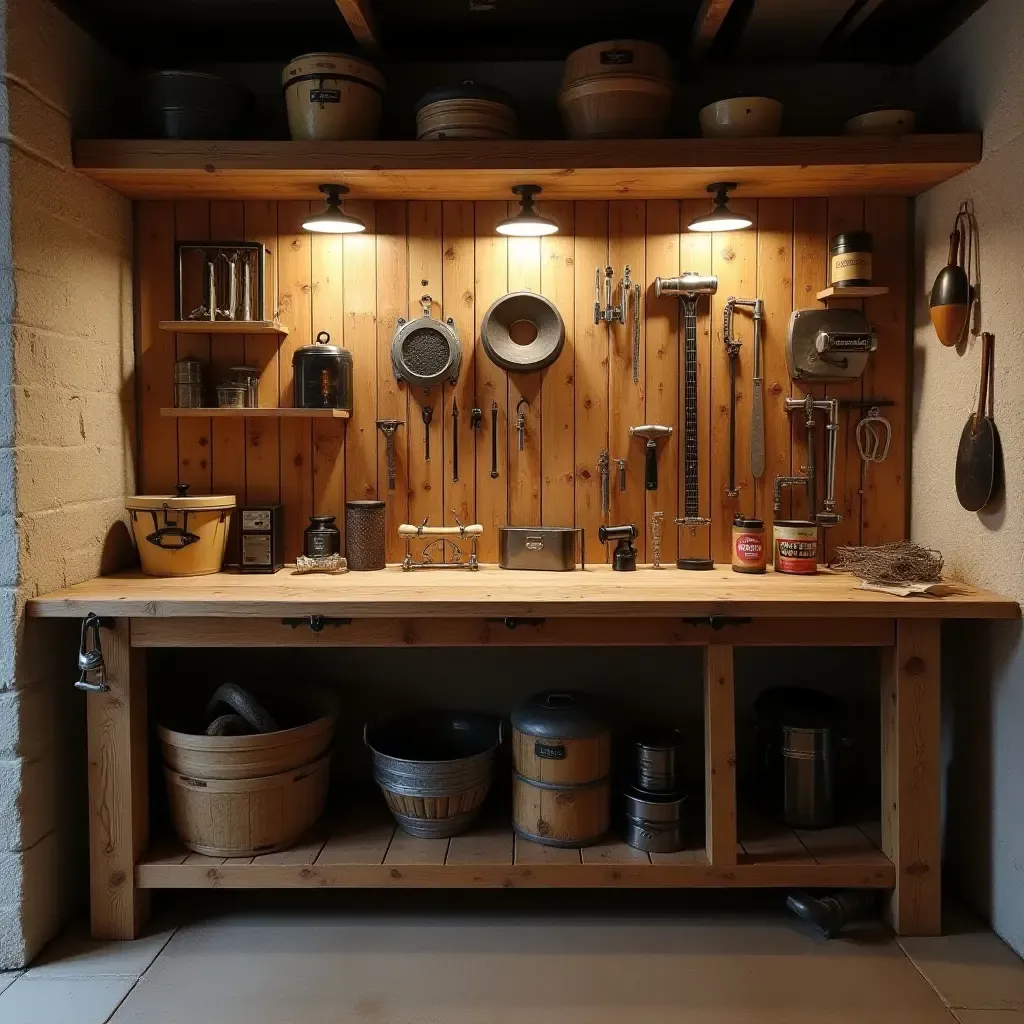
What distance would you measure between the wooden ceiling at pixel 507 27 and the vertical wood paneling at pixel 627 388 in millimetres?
555

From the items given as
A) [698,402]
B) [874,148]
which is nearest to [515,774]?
[698,402]

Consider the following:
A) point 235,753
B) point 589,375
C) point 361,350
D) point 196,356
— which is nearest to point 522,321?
point 589,375

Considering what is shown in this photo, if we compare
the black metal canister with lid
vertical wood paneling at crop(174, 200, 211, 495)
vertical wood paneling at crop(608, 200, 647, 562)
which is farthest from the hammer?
vertical wood paneling at crop(174, 200, 211, 495)

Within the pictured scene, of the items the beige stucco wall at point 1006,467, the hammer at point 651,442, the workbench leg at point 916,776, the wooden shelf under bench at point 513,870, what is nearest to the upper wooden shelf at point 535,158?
the beige stucco wall at point 1006,467

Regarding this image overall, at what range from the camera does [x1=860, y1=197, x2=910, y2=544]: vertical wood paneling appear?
3.04 metres

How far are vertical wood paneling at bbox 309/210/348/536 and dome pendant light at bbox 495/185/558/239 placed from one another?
0.52 m

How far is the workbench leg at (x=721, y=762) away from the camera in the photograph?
2.51 meters

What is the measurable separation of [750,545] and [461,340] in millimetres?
Result: 1181

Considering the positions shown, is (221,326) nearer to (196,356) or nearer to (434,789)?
(196,356)

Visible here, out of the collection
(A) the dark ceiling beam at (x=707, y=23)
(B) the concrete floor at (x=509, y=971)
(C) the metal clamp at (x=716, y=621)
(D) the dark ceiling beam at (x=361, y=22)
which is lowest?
(B) the concrete floor at (x=509, y=971)

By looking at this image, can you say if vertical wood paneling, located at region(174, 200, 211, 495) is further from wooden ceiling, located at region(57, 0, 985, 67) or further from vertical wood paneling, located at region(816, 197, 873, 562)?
vertical wood paneling, located at region(816, 197, 873, 562)

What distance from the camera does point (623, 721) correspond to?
3.19 m

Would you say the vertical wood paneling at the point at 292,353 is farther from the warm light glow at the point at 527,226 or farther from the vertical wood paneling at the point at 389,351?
the warm light glow at the point at 527,226

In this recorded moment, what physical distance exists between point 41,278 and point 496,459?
1461 mm
